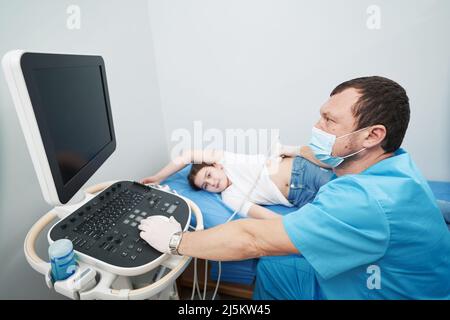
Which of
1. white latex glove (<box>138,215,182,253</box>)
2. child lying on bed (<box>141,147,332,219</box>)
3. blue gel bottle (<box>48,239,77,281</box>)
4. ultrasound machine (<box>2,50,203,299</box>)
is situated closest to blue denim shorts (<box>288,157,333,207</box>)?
child lying on bed (<box>141,147,332,219</box>)

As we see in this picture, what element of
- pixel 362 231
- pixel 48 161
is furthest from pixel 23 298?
pixel 362 231

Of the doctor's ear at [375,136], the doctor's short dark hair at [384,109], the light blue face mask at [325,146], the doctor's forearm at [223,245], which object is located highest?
the doctor's short dark hair at [384,109]

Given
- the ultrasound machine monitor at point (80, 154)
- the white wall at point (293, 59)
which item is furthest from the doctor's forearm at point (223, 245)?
the white wall at point (293, 59)

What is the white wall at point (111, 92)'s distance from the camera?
2.90 ft

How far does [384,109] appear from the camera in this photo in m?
0.81

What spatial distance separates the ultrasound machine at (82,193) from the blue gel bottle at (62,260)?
0.02 metres

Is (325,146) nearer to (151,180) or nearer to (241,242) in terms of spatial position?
(241,242)

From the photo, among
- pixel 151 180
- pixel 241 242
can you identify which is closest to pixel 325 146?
pixel 241 242

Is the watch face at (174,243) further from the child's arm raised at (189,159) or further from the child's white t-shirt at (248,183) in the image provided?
the child's arm raised at (189,159)

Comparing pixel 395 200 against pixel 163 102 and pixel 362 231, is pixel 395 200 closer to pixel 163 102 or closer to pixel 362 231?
pixel 362 231

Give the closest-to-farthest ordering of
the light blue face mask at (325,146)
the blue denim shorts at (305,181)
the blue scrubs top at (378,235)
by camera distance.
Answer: the blue scrubs top at (378,235)
the light blue face mask at (325,146)
the blue denim shorts at (305,181)

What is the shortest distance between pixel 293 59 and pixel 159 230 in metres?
1.40

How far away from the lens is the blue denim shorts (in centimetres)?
142

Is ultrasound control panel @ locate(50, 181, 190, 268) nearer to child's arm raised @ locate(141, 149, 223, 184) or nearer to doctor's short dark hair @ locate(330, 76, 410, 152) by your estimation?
child's arm raised @ locate(141, 149, 223, 184)
